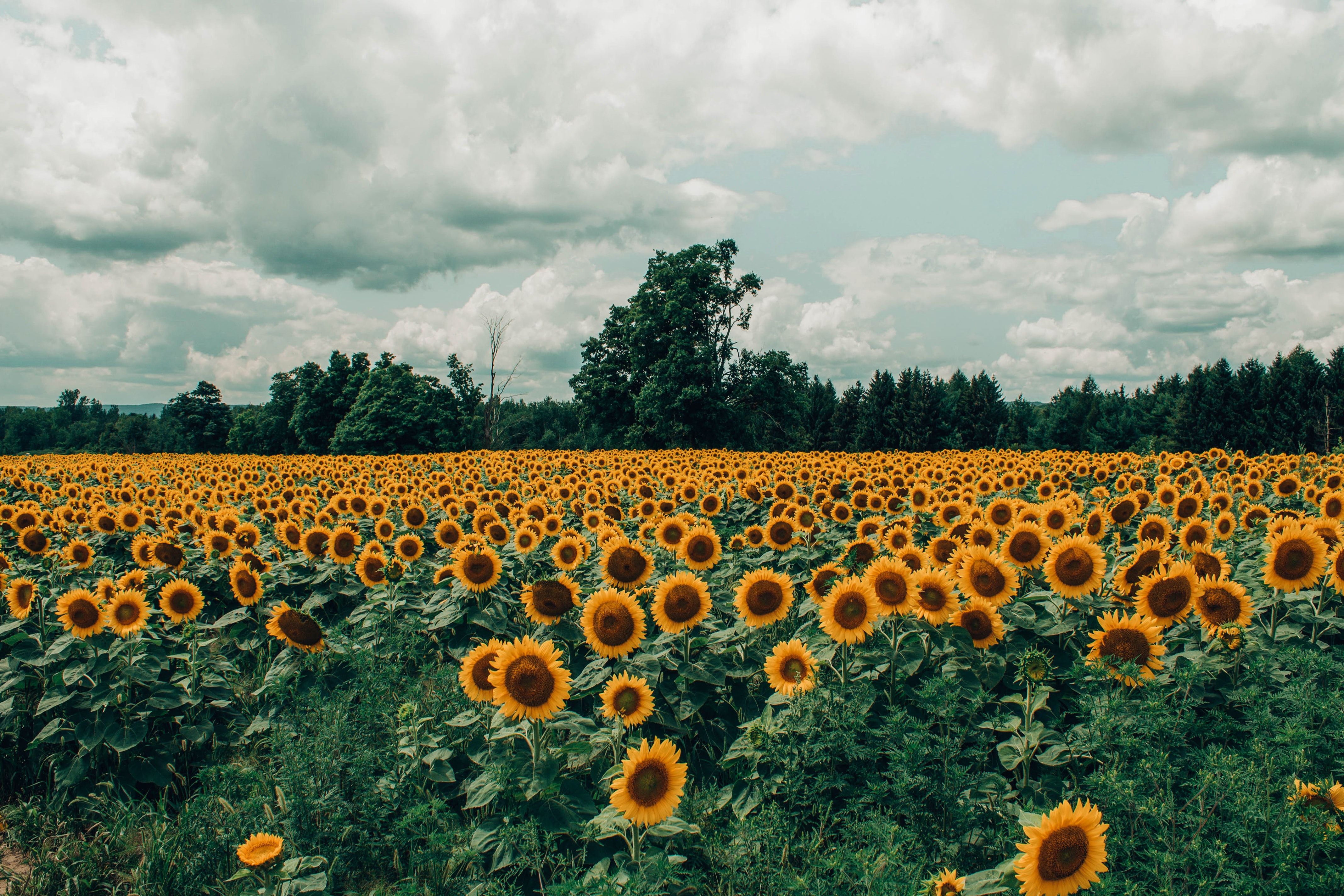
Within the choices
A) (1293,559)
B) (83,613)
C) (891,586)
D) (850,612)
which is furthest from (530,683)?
(1293,559)

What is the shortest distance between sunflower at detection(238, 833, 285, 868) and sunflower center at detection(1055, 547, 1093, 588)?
4820mm

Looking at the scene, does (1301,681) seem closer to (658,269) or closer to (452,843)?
(452,843)

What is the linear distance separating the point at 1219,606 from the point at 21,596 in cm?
904

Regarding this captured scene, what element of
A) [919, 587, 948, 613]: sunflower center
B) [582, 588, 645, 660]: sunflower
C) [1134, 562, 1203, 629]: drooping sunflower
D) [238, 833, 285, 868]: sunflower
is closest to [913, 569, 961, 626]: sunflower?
[919, 587, 948, 613]: sunflower center

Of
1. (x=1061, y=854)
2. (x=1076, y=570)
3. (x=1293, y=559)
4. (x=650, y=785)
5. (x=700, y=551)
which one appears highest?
(x=1293, y=559)

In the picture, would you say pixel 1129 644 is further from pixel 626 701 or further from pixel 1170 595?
pixel 626 701

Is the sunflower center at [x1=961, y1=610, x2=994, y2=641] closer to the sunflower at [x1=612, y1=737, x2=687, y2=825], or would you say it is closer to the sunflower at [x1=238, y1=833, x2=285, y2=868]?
the sunflower at [x1=612, y1=737, x2=687, y2=825]

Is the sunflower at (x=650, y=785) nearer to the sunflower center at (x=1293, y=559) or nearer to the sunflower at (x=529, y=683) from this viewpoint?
the sunflower at (x=529, y=683)

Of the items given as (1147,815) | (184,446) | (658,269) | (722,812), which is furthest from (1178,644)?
(184,446)

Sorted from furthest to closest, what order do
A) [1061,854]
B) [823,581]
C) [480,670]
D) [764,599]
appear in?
[823,581] → [764,599] → [480,670] → [1061,854]

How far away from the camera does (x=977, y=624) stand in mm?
4559

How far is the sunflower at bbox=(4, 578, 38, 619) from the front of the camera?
582 centimetres

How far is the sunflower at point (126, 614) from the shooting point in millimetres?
5477

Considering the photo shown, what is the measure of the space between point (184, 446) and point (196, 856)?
10652 cm
